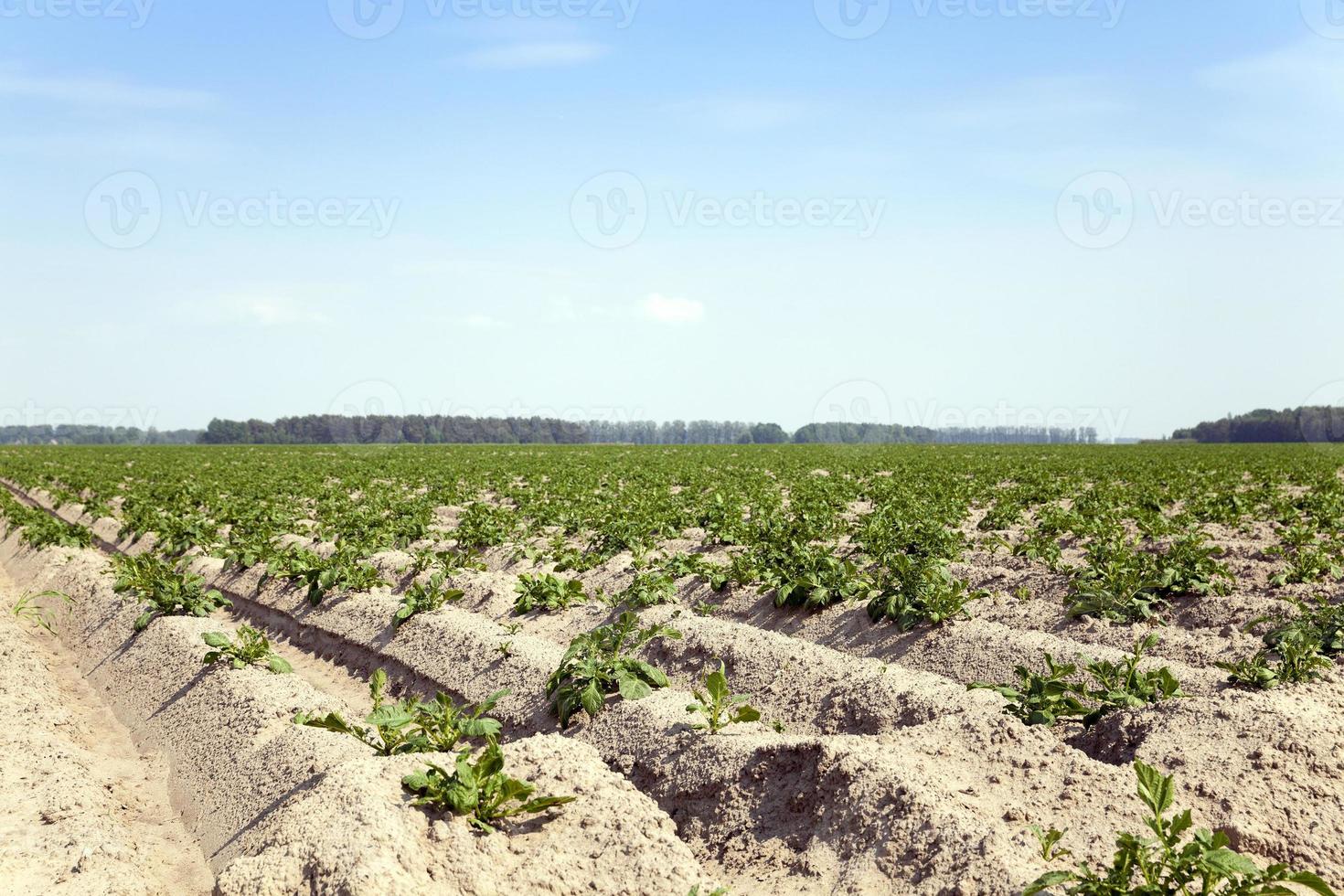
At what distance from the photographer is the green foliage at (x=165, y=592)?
33.2ft

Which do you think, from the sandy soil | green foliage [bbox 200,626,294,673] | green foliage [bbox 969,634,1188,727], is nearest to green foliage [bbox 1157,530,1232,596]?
green foliage [bbox 969,634,1188,727]

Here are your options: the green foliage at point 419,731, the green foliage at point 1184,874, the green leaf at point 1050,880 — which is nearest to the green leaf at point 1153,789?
the green foliage at point 1184,874

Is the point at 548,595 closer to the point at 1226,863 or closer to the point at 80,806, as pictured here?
the point at 80,806

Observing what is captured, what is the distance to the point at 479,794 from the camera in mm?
4609

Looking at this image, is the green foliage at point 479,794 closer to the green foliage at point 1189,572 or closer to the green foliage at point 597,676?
the green foliage at point 597,676

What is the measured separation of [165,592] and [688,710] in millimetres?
7228

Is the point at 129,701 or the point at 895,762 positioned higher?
the point at 895,762

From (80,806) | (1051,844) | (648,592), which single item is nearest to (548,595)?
(648,592)

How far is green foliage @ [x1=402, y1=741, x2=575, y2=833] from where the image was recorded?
4.56 m

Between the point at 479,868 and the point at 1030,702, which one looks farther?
the point at 1030,702

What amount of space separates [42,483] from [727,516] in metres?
28.2

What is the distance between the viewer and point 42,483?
31453mm

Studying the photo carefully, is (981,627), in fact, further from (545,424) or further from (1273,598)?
(545,424)

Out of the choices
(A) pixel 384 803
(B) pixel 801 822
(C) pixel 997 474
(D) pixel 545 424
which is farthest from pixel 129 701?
(D) pixel 545 424
